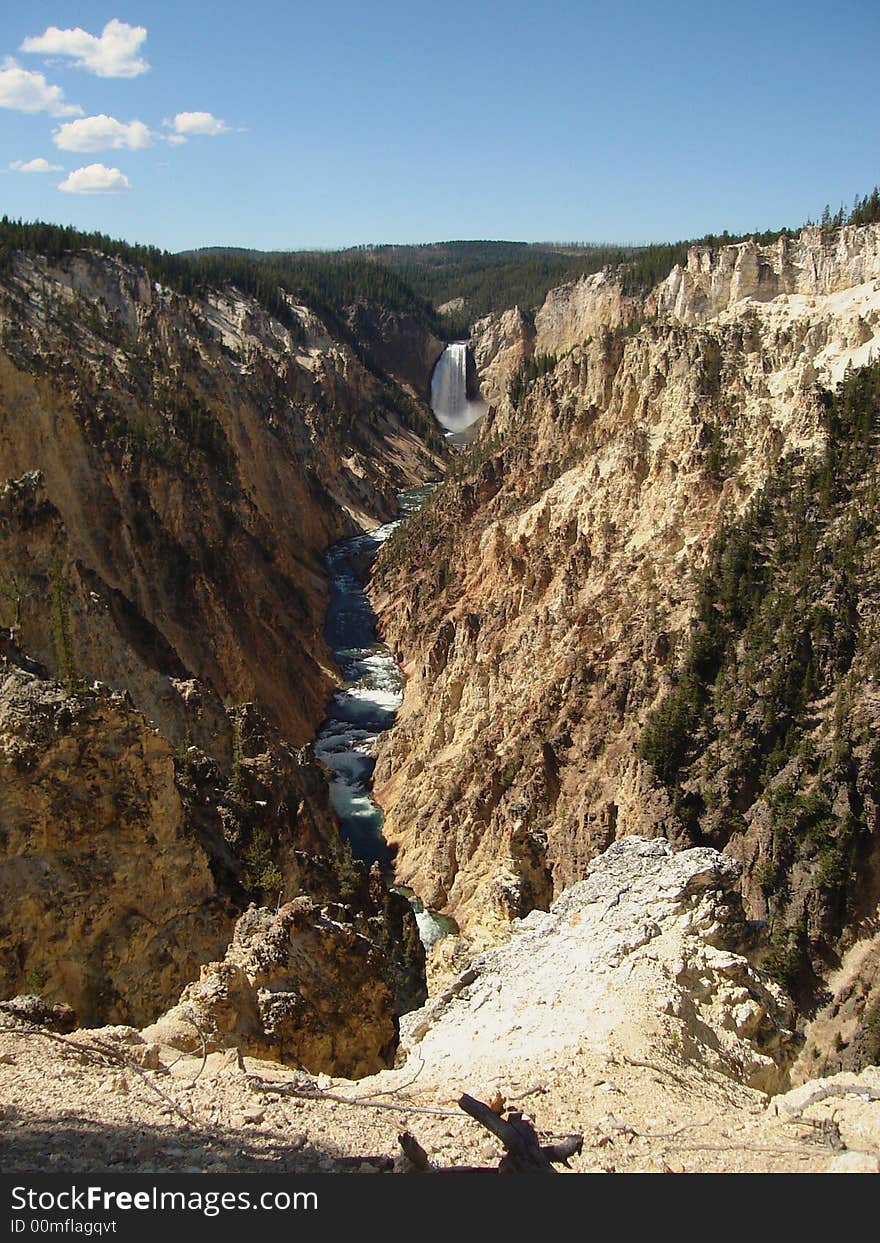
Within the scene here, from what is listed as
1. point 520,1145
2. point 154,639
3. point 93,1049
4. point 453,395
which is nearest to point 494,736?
point 154,639

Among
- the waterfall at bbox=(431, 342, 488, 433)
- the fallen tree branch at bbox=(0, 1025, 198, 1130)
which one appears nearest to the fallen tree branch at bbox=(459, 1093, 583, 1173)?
the fallen tree branch at bbox=(0, 1025, 198, 1130)

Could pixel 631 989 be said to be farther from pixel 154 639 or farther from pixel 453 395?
pixel 453 395

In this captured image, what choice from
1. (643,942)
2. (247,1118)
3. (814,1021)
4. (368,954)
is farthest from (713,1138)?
(814,1021)

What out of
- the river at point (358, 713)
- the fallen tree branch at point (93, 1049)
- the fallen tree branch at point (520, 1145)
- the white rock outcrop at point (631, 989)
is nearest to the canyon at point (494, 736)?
the white rock outcrop at point (631, 989)

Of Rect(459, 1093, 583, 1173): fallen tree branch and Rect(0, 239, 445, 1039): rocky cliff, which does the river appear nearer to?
Rect(0, 239, 445, 1039): rocky cliff

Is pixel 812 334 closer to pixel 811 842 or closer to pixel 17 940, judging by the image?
pixel 811 842

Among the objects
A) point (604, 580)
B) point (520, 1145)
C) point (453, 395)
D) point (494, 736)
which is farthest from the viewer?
point (453, 395)
